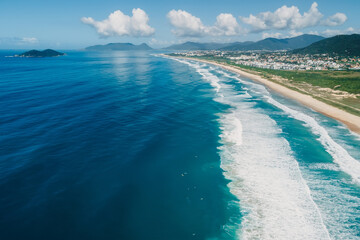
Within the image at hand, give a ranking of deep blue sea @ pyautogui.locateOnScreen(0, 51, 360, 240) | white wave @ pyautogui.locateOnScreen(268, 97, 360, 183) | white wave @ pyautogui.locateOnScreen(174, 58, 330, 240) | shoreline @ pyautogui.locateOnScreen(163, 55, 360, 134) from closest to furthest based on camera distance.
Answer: white wave @ pyautogui.locateOnScreen(174, 58, 330, 240)
deep blue sea @ pyautogui.locateOnScreen(0, 51, 360, 240)
white wave @ pyautogui.locateOnScreen(268, 97, 360, 183)
shoreline @ pyautogui.locateOnScreen(163, 55, 360, 134)

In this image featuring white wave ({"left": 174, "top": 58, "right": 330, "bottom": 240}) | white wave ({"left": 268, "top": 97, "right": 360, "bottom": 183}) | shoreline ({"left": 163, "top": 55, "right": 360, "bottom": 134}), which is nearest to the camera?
white wave ({"left": 174, "top": 58, "right": 330, "bottom": 240})

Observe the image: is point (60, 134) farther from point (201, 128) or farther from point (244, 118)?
point (244, 118)

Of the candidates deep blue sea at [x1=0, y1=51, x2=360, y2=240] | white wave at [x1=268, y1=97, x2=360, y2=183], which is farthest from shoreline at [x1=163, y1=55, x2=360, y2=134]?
white wave at [x1=268, y1=97, x2=360, y2=183]

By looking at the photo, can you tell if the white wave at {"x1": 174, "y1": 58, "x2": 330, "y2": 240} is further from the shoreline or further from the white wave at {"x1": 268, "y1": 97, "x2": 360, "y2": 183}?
the shoreline

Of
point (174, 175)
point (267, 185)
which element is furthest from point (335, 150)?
point (174, 175)

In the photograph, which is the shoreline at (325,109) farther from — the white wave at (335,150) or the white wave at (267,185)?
the white wave at (267,185)

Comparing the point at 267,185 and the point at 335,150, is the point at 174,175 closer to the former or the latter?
the point at 267,185
